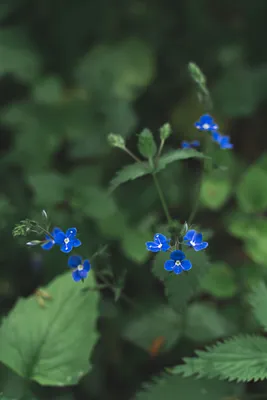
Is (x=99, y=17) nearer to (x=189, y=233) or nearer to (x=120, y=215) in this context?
(x=120, y=215)

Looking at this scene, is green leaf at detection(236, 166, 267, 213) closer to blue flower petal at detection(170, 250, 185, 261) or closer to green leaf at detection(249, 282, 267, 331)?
green leaf at detection(249, 282, 267, 331)

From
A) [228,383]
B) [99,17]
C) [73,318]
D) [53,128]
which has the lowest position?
[228,383]

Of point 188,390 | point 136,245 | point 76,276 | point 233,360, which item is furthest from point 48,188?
point 233,360

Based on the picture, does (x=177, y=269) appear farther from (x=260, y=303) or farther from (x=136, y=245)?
(x=136, y=245)

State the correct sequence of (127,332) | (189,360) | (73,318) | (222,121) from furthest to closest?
1. (222,121)
2. (127,332)
3. (73,318)
4. (189,360)

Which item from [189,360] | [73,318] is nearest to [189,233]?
[189,360]

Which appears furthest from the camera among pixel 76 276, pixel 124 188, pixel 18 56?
pixel 18 56

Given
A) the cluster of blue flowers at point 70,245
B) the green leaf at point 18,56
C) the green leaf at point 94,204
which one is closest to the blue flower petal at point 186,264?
the cluster of blue flowers at point 70,245
